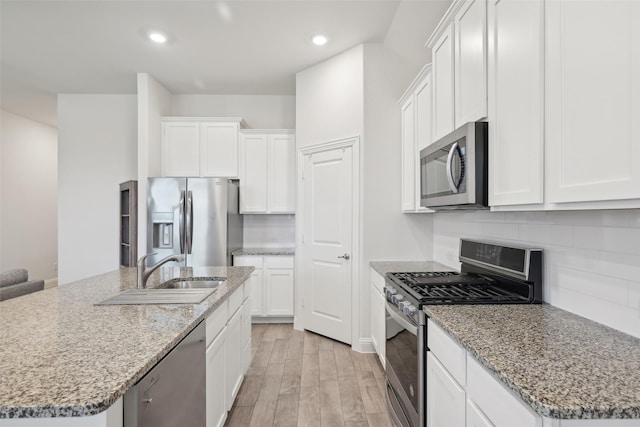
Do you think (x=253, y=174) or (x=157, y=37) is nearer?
(x=157, y=37)

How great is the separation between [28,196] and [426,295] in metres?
7.36

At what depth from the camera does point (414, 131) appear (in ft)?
9.27

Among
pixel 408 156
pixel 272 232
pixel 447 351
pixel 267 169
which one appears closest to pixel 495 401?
pixel 447 351

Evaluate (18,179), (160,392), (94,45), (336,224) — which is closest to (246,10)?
(94,45)

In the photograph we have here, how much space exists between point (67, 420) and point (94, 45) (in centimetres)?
389

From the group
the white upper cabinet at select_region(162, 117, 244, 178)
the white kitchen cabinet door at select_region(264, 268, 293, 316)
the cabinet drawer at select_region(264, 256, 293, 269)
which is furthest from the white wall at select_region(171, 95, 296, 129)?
the white kitchen cabinet door at select_region(264, 268, 293, 316)

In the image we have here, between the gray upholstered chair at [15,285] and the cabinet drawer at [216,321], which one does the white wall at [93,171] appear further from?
the cabinet drawer at [216,321]

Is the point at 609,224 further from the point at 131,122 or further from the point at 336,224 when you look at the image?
the point at 131,122

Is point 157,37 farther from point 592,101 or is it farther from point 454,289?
point 592,101

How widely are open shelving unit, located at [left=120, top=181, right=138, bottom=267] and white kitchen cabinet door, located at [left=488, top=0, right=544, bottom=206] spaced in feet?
13.4

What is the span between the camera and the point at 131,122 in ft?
16.5

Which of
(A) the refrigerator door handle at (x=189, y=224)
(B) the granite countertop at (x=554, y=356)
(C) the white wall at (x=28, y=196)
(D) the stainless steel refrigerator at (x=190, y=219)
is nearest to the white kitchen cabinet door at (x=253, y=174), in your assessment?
(D) the stainless steel refrigerator at (x=190, y=219)

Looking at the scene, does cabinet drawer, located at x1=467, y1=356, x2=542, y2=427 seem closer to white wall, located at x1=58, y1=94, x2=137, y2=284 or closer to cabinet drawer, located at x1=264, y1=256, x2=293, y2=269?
cabinet drawer, located at x1=264, y1=256, x2=293, y2=269

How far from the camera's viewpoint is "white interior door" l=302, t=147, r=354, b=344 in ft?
11.5
